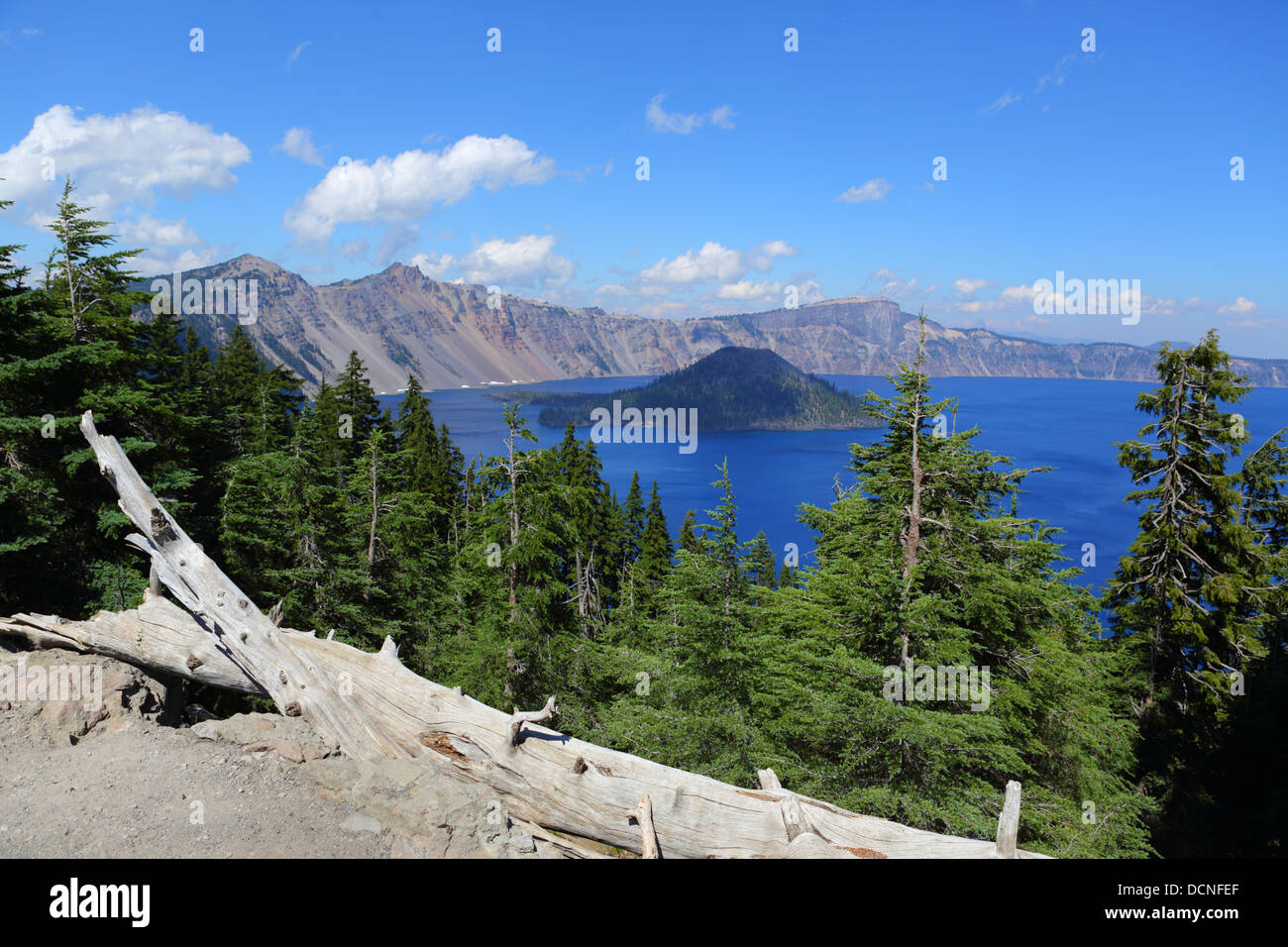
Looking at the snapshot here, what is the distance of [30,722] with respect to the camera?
7.52 m

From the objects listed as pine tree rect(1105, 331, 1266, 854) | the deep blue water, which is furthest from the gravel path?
the deep blue water

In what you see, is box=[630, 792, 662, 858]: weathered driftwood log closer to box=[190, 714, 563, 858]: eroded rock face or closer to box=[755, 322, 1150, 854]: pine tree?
box=[190, 714, 563, 858]: eroded rock face

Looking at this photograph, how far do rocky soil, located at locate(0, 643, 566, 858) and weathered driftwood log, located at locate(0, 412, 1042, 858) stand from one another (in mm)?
335

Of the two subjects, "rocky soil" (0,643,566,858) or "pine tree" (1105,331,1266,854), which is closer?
"rocky soil" (0,643,566,858)

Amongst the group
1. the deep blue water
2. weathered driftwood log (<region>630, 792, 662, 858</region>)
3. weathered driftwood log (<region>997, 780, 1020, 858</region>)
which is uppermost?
weathered driftwood log (<region>997, 780, 1020, 858</region>)

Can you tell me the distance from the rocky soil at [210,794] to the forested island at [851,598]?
638 cm

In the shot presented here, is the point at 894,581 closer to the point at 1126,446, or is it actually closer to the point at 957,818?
the point at 957,818

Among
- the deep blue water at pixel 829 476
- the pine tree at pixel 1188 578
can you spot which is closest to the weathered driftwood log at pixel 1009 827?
the pine tree at pixel 1188 578

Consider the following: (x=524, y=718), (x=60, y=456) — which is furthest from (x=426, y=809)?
(x=60, y=456)

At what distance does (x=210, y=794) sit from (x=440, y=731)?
7.11ft

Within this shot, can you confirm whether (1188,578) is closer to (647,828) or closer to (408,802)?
(647,828)

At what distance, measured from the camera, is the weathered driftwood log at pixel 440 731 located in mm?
5535

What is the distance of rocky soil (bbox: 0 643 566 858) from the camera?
5.79 metres

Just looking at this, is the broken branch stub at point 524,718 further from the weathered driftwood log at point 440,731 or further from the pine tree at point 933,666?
Result: the pine tree at point 933,666
